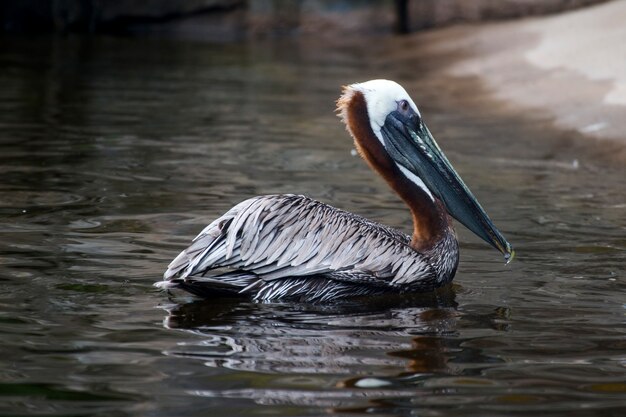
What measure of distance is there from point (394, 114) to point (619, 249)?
5.22 feet

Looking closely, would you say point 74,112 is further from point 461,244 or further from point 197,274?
point 197,274

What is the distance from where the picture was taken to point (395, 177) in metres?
6.04

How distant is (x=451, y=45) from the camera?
57.2ft

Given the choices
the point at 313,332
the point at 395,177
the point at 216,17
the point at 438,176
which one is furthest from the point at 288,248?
the point at 216,17

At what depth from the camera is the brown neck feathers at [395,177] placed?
589 cm

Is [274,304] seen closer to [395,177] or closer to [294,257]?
[294,257]

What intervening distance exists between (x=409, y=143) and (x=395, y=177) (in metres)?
0.18

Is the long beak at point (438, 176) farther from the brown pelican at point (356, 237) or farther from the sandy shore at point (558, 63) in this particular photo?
the sandy shore at point (558, 63)

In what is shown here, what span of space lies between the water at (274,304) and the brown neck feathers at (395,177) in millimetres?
283

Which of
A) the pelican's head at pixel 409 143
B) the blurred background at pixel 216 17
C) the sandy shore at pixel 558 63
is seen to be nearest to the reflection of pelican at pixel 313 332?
the pelican's head at pixel 409 143

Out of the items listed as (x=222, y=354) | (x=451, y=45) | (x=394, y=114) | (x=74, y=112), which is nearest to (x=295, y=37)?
(x=451, y=45)

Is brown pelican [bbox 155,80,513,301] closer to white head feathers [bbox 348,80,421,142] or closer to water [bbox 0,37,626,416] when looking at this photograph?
white head feathers [bbox 348,80,421,142]

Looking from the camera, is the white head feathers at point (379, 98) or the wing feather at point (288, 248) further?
the white head feathers at point (379, 98)

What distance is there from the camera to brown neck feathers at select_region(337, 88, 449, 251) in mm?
5895
